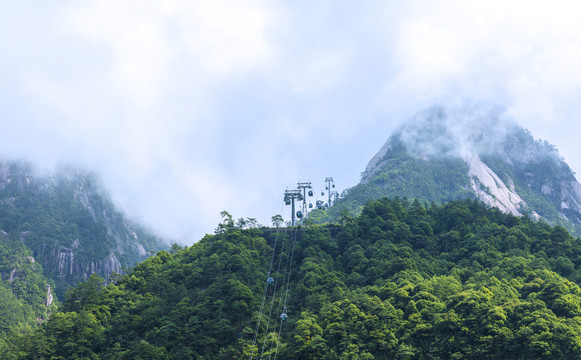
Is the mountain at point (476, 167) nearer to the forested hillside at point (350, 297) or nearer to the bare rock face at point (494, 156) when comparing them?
→ the bare rock face at point (494, 156)

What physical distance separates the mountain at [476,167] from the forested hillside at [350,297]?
193 ft

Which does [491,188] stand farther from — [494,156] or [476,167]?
[494,156]

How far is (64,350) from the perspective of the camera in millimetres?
76250

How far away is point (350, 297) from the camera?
73625 millimetres

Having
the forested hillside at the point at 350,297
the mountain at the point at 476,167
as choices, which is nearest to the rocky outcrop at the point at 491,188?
the mountain at the point at 476,167

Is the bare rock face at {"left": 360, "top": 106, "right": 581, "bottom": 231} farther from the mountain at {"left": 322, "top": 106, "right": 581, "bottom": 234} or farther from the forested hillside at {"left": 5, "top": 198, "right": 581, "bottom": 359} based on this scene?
the forested hillside at {"left": 5, "top": 198, "right": 581, "bottom": 359}

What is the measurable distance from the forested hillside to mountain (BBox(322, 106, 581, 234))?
58.9m

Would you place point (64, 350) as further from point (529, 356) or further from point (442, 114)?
point (442, 114)

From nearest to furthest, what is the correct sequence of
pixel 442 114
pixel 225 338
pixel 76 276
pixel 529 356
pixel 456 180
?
pixel 529 356 < pixel 225 338 < pixel 456 180 < pixel 442 114 < pixel 76 276

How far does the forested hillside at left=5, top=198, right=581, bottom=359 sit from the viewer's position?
65000mm

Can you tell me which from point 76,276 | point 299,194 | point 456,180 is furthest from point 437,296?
point 76,276

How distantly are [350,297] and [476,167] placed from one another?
10319cm

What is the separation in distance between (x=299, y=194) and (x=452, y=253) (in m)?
24.2

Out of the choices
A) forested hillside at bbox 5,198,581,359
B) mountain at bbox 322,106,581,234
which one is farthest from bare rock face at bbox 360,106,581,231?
forested hillside at bbox 5,198,581,359
